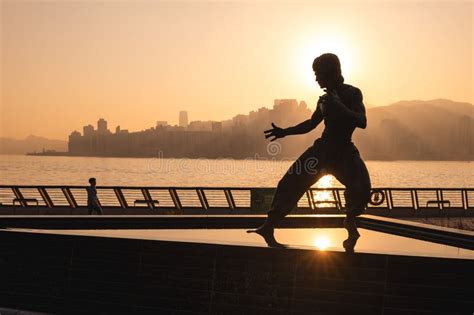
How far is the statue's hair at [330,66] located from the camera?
8531mm

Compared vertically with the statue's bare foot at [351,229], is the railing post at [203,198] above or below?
above

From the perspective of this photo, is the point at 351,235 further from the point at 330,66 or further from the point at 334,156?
the point at 330,66

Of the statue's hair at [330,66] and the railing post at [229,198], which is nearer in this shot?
the statue's hair at [330,66]

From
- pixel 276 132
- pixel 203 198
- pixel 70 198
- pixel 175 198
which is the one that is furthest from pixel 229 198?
pixel 276 132

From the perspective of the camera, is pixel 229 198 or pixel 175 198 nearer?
pixel 175 198

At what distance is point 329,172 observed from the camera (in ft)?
28.7

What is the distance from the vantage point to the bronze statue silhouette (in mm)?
8453

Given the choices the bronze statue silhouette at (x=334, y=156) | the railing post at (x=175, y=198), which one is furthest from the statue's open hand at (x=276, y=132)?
the railing post at (x=175, y=198)

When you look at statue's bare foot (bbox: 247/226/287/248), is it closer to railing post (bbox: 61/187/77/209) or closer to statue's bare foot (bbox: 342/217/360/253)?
statue's bare foot (bbox: 342/217/360/253)

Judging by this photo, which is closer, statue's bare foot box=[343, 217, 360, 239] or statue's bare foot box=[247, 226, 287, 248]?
statue's bare foot box=[247, 226, 287, 248]

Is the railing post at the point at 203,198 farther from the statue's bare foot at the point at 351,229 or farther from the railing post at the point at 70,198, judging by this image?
the statue's bare foot at the point at 351,229

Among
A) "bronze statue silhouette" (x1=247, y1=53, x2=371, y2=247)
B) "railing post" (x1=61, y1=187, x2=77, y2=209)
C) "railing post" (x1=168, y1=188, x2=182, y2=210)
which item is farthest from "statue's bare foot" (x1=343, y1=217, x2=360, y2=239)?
"railing post" (x1=61, y1=187, x2=77, y2=209)

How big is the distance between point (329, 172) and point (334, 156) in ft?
0.85

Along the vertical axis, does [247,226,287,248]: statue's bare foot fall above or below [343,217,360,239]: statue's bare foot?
below
